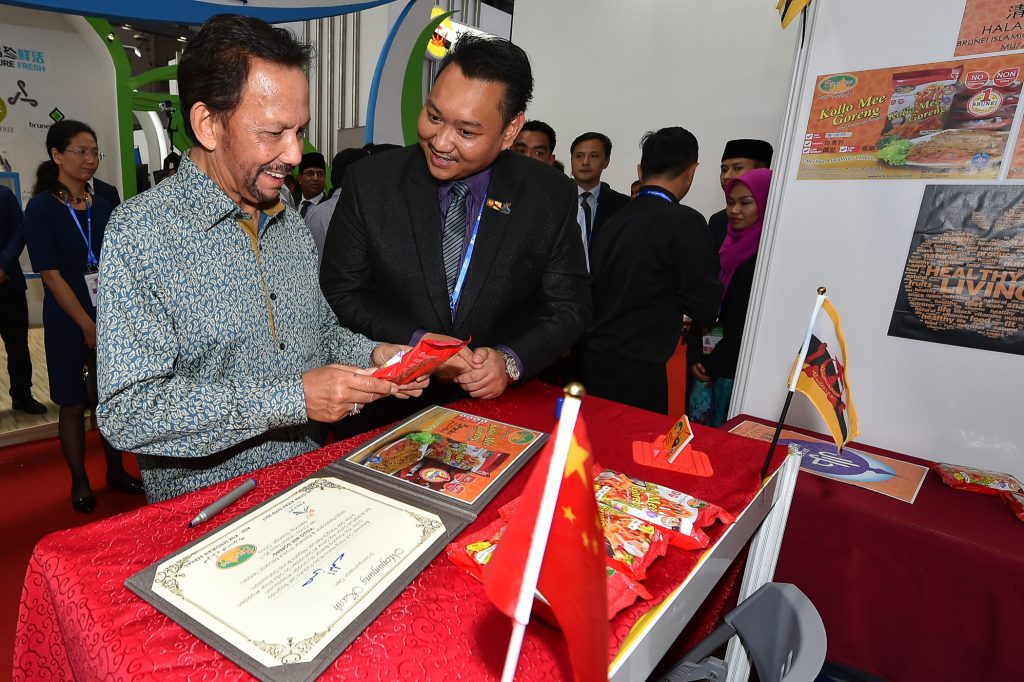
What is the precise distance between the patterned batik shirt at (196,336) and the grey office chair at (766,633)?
985 millimetres

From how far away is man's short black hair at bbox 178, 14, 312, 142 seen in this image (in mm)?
1039

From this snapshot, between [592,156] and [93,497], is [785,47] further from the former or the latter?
[93,497]

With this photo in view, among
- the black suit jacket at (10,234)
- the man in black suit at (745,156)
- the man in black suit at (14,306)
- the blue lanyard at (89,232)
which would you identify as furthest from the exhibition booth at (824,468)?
the man in black suit at (14,306)

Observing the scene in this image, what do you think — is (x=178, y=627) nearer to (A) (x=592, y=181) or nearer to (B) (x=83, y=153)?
(B) (x=83, y=153)

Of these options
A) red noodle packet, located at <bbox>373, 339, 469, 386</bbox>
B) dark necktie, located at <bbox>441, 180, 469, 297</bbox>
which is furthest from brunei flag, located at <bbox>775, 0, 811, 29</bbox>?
red noodle packet, located at <bbox>373, 339, 469, 386</bbox>

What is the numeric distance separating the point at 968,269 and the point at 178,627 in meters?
2.42

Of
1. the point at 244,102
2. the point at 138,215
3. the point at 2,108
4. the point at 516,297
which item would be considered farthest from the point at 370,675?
the point at 2,108

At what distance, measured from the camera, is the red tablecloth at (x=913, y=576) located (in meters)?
1.41

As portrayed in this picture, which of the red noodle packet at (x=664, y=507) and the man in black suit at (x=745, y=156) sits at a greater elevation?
the man in black suit at (x=745, y=156)

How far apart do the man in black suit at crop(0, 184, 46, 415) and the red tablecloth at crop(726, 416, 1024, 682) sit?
16.3ft

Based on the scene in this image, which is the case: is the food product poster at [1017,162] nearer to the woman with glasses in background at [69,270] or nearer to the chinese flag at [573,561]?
the chinese flag at [573,561]

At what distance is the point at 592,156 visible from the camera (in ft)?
12.9

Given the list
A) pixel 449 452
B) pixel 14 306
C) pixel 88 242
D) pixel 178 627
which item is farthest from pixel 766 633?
pixel 14 306

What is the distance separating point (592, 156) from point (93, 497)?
3883 millimetres
